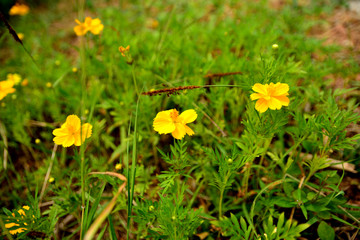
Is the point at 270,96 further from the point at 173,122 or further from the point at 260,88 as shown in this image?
the point at 173,122

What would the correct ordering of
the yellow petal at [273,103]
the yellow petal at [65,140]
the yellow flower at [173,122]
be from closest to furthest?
the yellow petal at [273,103] → the yellow flower at [173,122] → the yellow petal at [65,140]

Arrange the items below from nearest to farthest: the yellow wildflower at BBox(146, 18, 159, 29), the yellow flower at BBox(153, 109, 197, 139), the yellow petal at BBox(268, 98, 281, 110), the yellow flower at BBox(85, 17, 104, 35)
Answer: the yellow petal at BBox(268, 98, 281, 110) → the yellow flower at BBox(153, 109, 197, 139) → the yellow flower at BBox(85, 17, 104, 35) → the yellow wildflower at BBox(146, 18, 159, 29)

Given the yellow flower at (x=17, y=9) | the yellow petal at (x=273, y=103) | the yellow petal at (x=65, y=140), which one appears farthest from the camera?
the yellow flower at (x=17, y=9)

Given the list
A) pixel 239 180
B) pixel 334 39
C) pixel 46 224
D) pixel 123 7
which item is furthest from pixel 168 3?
pixel 46 224

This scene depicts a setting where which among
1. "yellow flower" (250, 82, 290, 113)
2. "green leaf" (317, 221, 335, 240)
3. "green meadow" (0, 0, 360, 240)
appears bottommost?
"green leaf" (317, 221, 335, 240)

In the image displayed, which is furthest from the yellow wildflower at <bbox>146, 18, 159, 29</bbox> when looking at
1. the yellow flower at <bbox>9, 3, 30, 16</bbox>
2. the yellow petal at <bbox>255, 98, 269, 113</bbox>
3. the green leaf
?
the green leaf

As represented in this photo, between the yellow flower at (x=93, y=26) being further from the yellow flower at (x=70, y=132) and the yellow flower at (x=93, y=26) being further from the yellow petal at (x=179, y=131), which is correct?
the yellow petal at (x=179, y=131)

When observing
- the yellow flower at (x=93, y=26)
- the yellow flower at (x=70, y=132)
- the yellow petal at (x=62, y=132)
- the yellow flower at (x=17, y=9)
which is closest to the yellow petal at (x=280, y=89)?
the yellow flower at (x=70, y=132)

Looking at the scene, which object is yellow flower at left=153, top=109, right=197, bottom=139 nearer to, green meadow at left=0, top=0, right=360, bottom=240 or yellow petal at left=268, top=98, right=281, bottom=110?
green meadow at left=0, top=0, right=360, bottom=240
